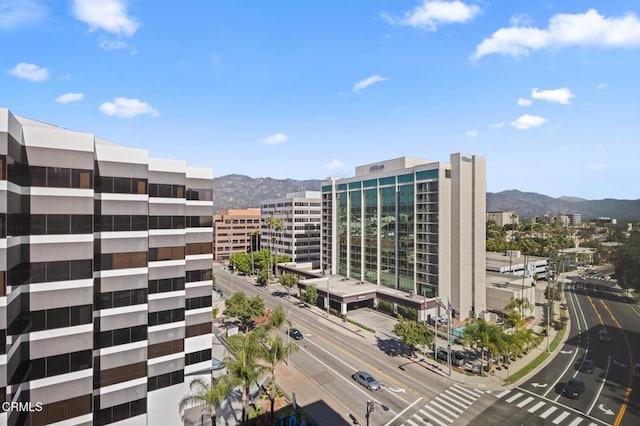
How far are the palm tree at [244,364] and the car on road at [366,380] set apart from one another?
1647cm

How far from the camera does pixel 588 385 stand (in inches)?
1687

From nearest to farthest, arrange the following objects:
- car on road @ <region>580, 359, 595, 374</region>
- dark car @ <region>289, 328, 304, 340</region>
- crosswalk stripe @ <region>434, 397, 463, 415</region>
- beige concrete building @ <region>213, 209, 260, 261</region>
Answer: crosswalk stripe @ <region>434, 397, 463, 415</region>
car on road @ <region>580, 359, 595, 374</region>
dark car @ <region>289, 328, 304, 340</region>
beige concrete building @ <region>213, 209, 260, 261</region>

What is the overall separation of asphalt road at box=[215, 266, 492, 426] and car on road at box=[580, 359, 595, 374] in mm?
19709

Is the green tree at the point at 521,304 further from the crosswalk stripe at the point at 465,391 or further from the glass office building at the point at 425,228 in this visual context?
the crosswalk stripe at the point at 465,391

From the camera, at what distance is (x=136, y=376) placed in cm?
3303

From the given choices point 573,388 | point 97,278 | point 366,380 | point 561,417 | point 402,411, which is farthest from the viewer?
point 366,380

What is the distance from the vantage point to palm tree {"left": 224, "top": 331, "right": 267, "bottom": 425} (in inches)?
1185

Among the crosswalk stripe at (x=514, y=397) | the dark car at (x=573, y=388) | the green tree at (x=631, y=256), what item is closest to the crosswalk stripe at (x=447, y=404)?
the crosswalk stripe at (x=514, y=397)

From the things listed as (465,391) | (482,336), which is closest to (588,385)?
(482,336)

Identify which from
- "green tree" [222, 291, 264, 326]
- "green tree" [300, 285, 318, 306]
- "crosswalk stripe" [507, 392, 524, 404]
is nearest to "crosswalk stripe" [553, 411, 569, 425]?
"crosswalk stripe" [507, 392, 524, 404]

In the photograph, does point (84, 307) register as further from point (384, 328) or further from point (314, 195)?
point (314, 195)

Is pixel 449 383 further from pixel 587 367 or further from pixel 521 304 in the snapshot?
pixel 521 304

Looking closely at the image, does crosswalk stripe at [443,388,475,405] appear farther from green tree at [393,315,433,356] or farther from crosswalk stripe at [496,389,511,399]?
green tree at [393,315,433,356]

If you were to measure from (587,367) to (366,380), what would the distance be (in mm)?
34447
